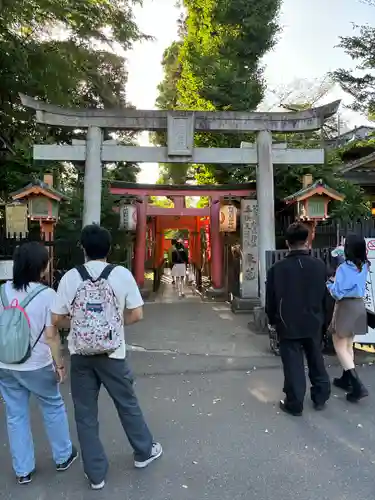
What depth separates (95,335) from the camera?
2664 millimetres

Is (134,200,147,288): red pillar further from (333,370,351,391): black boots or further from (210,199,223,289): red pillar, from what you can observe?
(333,370,351,391): black boots

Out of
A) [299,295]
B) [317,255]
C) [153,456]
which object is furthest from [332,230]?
[153,456]

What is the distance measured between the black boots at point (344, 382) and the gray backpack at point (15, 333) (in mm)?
3317

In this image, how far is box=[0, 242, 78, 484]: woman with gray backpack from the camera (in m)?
2.78

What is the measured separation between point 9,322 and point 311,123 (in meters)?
7.40

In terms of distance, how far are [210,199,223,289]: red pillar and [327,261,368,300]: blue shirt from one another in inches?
346

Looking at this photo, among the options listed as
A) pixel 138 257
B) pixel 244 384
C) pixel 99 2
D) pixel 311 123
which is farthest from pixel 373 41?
pixel 244 384

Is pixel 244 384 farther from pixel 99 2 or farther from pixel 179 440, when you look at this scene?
pixel 99 2

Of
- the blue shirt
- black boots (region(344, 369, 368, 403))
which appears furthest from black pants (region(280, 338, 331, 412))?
the blue shirt

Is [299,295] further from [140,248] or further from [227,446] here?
[140,248]

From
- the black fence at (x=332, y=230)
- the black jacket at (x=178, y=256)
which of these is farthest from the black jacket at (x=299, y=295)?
the black jacket at (x=178, y=256)

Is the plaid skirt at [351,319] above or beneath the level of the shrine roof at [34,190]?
beneath

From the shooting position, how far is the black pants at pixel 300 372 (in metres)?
3.91

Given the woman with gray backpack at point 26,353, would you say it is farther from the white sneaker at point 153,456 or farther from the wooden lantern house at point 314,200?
the wooden lantern house at point 314,200
